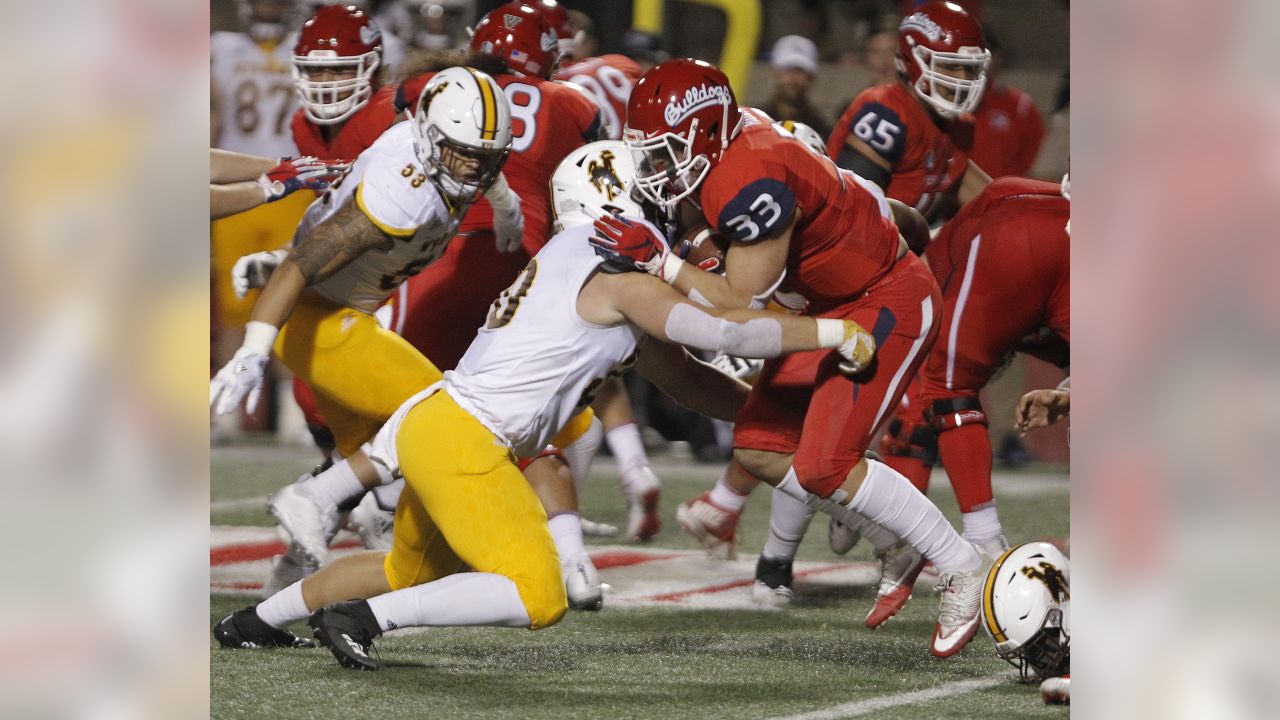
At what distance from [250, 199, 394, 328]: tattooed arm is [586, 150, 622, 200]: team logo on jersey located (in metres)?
0.58

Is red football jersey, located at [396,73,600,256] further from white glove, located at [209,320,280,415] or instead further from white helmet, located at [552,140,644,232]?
white glove, located at [209,320,280,415]

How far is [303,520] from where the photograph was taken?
433 cm

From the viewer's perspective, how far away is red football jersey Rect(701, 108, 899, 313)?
151 inches

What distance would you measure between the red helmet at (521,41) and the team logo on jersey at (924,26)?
1.32m

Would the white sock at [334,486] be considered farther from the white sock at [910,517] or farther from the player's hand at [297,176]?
the white sock at [910,517]

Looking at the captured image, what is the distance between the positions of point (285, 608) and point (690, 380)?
1.38m

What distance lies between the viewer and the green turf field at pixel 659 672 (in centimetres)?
347

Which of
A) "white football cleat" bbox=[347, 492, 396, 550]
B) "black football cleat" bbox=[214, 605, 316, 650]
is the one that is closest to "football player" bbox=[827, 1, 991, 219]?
"white football cleat" bbox=[347, 492, 396, 550]

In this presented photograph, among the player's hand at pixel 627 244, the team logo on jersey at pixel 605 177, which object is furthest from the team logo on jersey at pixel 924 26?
the player's hand at pixel 627 244

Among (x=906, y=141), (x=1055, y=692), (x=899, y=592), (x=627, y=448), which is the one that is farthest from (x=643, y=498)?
(x=1055, y=692)

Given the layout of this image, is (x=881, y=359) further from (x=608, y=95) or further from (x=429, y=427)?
(x=608, y=95)
